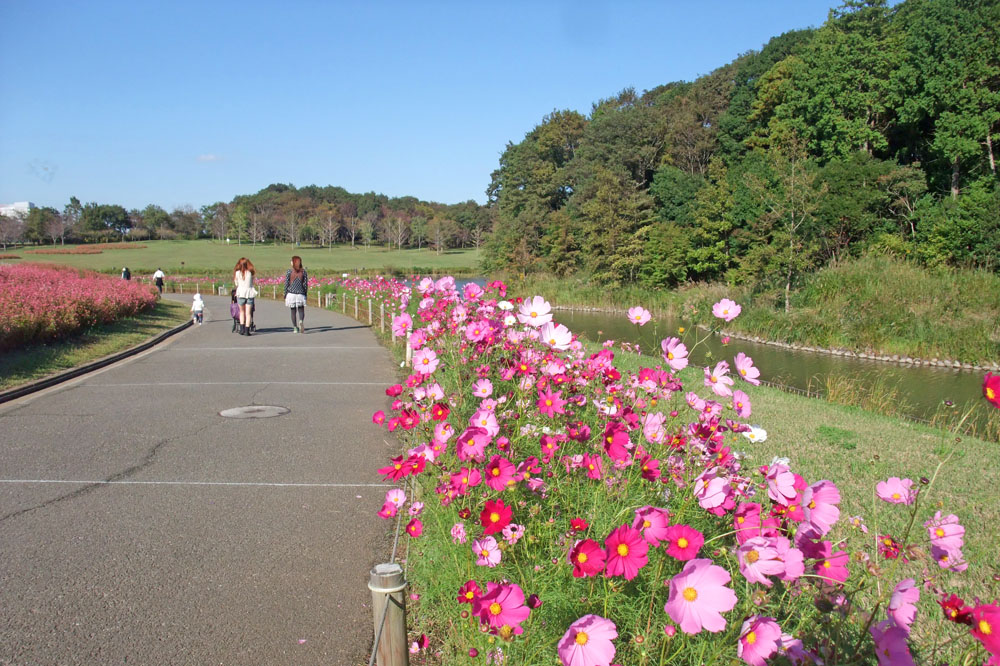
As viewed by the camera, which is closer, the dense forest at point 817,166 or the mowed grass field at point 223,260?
the dense forest at point 817,166

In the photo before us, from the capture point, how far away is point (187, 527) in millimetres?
4543

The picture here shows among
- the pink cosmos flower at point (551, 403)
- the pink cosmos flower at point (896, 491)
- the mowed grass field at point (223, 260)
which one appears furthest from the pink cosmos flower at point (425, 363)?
the mowed grass field at point (223, 260)

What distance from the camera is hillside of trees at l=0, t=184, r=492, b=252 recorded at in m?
107

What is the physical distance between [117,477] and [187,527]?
1.48 meters

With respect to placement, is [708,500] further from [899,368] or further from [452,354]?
[899,368]

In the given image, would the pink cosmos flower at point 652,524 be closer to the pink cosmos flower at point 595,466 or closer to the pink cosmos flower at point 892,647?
the pink cosmos flower at point 892,647

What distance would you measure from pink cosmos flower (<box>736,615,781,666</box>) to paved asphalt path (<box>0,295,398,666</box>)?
6.78 ft

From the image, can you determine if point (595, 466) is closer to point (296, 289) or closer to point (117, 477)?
point (117, 477)

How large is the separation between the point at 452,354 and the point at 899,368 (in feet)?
56.1

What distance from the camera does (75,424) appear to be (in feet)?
24.0

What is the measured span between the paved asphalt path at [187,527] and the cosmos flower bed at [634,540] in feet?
1.88

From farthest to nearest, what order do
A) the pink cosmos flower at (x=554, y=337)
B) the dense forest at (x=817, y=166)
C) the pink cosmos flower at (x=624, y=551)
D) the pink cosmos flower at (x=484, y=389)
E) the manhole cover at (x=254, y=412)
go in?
1. the dense forest at (x=817, y=166)
2. the manhole cover at (x=254, y=412)
3. the pink cosmos flower at (x=484, y=389)
4. the pink cosmos flower at (x=554, y=337)
5. the pink cosmos flower at (x=624, y=551)

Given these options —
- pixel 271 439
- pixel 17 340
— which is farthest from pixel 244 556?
pixel 17 340

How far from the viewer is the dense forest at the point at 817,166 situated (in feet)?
92.9
